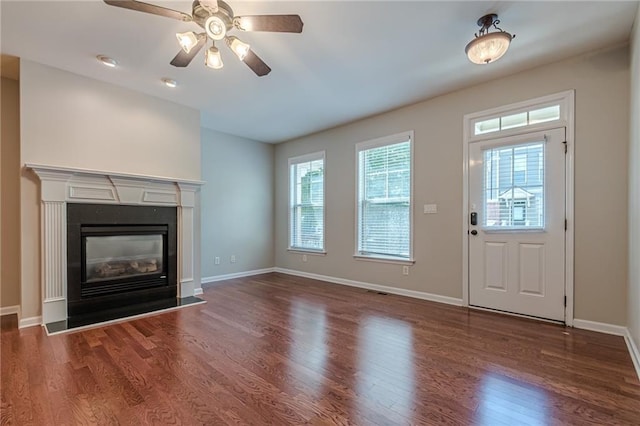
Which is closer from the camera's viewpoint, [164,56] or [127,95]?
[164,56]

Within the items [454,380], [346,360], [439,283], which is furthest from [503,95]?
[346,360]

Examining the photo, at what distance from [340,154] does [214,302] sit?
305 cm

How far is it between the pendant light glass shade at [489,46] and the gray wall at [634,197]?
0.96 m

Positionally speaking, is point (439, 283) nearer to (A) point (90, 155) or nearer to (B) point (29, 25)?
(A) point (90, 155)

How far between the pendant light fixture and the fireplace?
393 cm

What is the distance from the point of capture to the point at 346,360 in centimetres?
229

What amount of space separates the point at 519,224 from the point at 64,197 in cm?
494

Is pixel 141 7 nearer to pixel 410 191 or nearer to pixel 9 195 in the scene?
pixel 9 195

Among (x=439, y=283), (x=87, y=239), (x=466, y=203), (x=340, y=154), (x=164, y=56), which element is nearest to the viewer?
(x=164, y=56)

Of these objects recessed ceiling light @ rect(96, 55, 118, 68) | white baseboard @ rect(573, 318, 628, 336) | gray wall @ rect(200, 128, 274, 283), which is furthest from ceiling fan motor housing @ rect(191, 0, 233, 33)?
white baseboard @ rect(573, 318, 628, 336)

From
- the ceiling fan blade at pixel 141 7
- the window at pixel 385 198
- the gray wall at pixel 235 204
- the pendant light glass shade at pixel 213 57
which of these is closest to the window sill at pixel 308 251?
the gray wall at pixel 235 204

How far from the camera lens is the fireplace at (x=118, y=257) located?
332 centimetres

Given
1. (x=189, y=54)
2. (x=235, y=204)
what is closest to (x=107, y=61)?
(x=189, y=54)

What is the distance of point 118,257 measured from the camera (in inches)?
146
